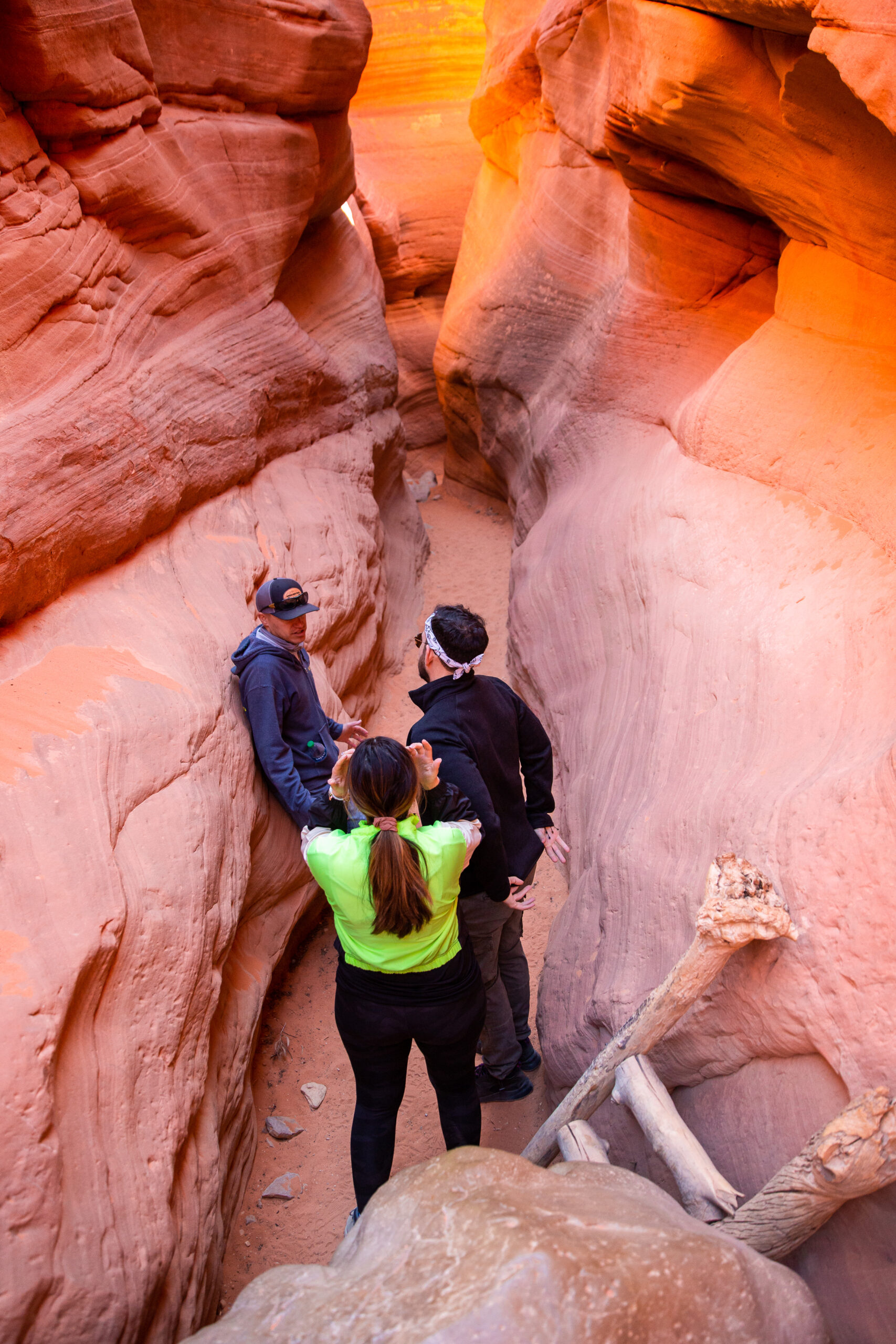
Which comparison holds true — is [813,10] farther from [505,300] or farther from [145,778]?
[505,300]

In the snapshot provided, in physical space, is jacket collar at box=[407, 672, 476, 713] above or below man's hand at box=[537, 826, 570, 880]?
above

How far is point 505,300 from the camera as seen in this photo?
8.45 meters

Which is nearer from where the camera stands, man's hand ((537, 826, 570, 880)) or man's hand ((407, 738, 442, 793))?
man's hand ((407, 738, 442, 793))

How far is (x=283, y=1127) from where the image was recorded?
154 inches

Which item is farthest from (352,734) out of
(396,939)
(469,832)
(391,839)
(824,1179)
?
(824,1179)

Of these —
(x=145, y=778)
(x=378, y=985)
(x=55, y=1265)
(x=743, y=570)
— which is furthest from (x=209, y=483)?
(x=55, y=1265)

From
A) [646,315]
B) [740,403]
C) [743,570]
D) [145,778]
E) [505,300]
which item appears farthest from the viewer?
[505,300]

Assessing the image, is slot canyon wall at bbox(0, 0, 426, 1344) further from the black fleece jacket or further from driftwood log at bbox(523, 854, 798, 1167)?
driftwood log at bbox(523, 854, 798, 1167)

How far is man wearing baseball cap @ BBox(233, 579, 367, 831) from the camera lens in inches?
164

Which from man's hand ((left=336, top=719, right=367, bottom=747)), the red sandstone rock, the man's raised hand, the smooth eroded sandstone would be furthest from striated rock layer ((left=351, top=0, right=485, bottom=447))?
the man's raised hand

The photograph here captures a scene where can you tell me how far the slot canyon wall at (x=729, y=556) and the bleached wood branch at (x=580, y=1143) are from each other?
0.86 feet

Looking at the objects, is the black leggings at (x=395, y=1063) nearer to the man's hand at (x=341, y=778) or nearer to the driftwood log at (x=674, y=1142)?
the driftwood log at (x=674, y=1142)

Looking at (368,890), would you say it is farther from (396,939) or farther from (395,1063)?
(395,1063)

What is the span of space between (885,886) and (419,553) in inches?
243
